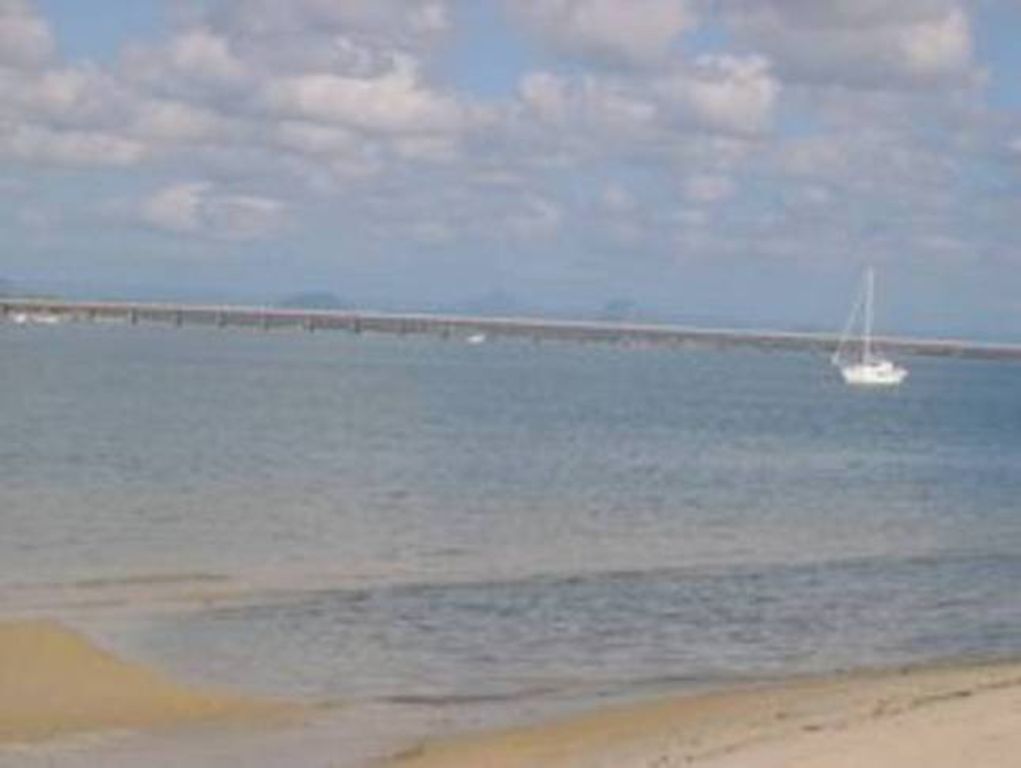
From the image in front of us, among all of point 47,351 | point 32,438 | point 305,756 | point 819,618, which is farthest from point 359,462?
point 47,351

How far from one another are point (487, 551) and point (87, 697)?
1761cm

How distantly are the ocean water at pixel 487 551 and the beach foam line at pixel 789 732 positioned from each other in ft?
4.62

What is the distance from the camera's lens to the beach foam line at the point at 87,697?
20375 millimetres

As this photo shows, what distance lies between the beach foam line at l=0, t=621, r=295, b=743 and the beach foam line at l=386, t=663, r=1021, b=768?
3416mm

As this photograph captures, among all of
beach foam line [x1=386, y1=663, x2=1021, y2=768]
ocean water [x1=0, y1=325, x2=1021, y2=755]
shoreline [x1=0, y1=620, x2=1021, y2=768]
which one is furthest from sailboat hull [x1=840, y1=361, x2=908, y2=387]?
beach foam line [x1=386, y1=663, x2=1021, y2=768]

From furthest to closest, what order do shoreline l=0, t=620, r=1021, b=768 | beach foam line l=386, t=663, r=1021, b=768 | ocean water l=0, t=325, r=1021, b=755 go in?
ocean water l=0, t=325, r=1021, b=755, shoreline l=0, t=620, r=1021, b=768, beach foam line l=386, t=663, r=1021, b=768

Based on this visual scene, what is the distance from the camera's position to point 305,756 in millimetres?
18453

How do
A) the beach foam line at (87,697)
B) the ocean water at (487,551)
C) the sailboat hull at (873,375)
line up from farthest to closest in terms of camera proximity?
the sailboat hull at (873,375) → the ocean water at (487,551) → the beach foam line at (87,697)

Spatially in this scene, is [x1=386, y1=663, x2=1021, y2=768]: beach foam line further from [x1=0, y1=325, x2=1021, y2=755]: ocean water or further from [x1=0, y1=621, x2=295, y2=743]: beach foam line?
[x1=0, y1=621, x2=295, y2=743]: beach foam line

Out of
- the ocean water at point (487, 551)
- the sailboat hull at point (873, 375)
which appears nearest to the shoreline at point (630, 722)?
the ocean water at point (487, 551)

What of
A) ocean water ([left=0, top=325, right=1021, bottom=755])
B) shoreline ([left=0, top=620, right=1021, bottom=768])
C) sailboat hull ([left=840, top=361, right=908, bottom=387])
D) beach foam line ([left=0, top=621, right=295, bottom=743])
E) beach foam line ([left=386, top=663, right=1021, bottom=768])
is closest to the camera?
beach foam line ([left=386, top=663, right=1021, bottom=768])

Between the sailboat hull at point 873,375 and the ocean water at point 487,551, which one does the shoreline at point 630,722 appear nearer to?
the ocean water at point 487,551

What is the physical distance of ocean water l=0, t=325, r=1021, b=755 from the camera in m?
25.5

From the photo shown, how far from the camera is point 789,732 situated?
1730cm
